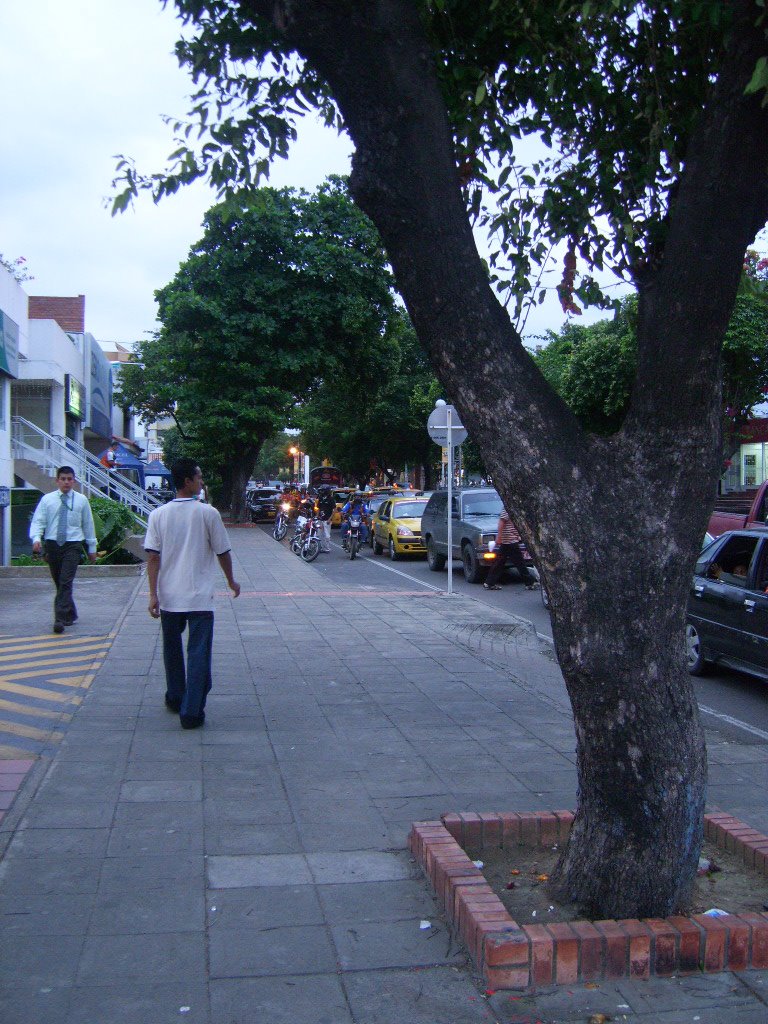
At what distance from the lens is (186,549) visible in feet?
23.8

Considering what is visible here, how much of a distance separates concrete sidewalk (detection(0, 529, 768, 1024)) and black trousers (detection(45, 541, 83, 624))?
5.48 ft

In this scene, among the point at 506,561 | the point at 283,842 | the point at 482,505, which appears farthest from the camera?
the point at 482,505

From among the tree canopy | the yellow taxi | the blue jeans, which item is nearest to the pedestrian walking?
the yellow taxi

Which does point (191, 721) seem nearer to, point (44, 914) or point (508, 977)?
point (44, 914)

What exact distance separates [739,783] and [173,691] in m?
3.92

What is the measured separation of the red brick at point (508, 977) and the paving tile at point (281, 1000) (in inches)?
14.8

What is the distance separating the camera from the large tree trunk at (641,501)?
3.96 meters

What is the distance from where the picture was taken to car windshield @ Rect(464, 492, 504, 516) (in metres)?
20.5

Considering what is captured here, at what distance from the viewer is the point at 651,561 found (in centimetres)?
396

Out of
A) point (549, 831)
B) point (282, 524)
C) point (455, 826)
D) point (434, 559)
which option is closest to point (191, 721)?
point (455, 826)

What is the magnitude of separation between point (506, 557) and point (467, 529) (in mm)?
2127

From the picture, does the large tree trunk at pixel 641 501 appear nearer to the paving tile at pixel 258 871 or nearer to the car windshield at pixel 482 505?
the paving tile at pixel 258 871

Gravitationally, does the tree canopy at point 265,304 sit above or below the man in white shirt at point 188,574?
above

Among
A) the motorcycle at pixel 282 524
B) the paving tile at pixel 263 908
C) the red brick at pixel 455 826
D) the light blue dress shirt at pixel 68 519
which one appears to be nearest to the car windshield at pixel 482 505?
the light blue dress shirt at pixel 68 519
